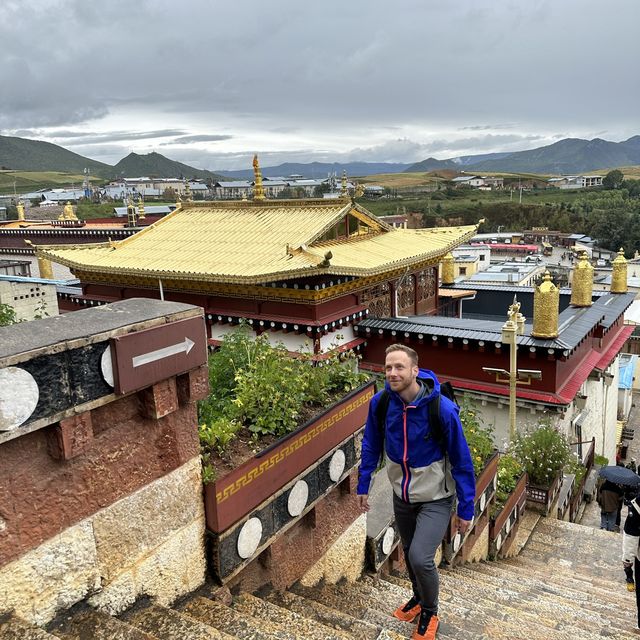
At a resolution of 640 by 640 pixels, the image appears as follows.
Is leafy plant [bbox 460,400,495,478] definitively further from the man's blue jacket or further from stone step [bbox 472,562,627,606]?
the man's blue jacket

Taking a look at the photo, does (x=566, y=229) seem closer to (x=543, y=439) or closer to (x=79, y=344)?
(x=543, y=439)

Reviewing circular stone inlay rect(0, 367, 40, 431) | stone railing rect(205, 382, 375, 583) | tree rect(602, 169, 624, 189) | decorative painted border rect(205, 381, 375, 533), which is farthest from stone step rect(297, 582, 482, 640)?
tree rect(602, 169, 624, 189)

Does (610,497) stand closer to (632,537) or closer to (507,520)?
(507,520)

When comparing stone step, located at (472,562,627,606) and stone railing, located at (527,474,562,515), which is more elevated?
stone step, located at (472,562,627,606)

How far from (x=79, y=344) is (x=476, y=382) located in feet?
39.3

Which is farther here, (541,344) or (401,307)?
(401,307)

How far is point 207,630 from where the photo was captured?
3271 millimetres

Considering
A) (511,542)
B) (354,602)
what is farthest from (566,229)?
(354,602)

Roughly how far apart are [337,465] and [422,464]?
1.48m

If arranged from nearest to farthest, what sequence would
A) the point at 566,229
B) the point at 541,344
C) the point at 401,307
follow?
the point at 541,344
the point at 401,307
the point at 566,229

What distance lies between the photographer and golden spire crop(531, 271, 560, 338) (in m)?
12.5

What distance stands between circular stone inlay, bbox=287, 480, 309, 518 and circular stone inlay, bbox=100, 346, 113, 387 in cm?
197

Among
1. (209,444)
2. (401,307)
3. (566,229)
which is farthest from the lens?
(566,229)

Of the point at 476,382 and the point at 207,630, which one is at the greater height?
the point at 207,630
